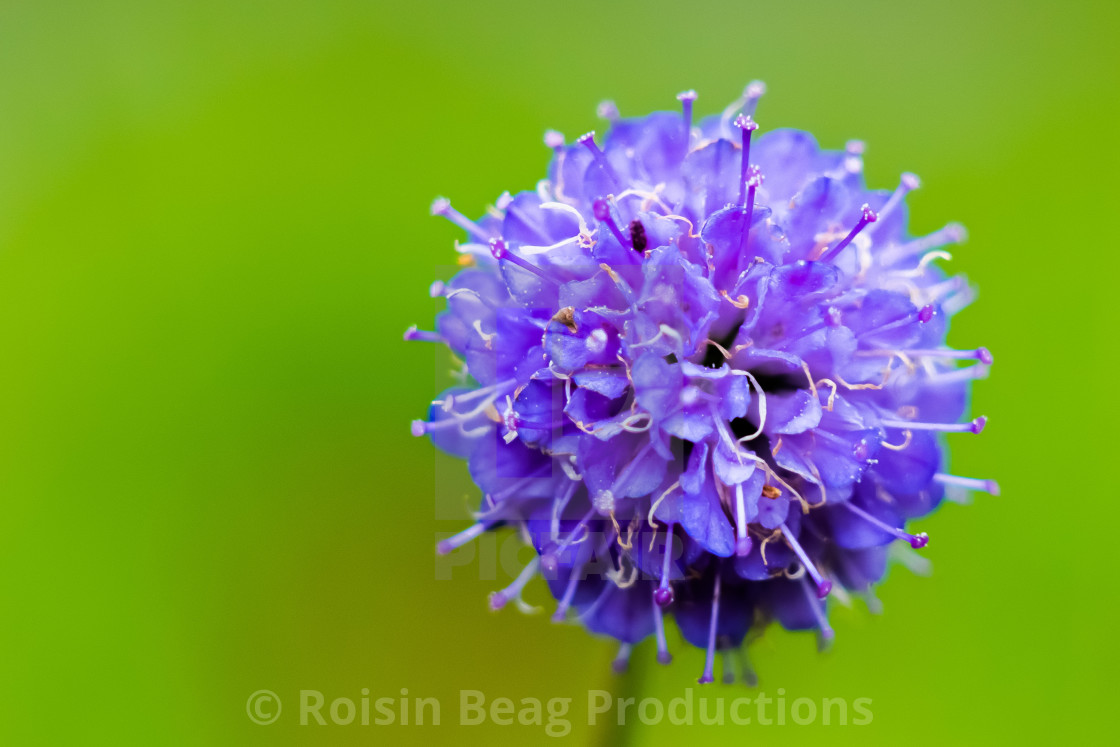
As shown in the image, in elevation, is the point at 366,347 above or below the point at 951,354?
above

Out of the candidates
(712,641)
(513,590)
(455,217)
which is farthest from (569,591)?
(455,217)

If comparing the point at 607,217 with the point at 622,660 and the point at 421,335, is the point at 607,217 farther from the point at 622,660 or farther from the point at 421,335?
the point at 622,660

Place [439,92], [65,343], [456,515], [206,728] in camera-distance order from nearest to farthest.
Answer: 1. [456,515]
2. [206,728]
3. [65,343]
4. [439,92]

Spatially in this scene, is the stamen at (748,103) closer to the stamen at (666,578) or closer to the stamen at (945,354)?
the stamen at (945,354)

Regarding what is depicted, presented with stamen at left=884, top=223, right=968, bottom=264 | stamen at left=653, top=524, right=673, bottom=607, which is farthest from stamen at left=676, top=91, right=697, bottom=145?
stamen at left=653, top=524, right=673, bottom=607

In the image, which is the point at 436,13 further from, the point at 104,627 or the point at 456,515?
the point at 104,627

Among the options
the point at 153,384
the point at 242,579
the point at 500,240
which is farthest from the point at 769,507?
the point at 153,384
